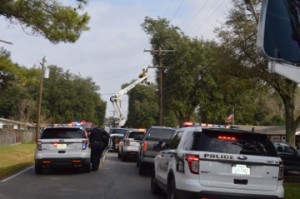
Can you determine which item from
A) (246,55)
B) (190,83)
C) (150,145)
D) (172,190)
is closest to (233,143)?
(172,190)

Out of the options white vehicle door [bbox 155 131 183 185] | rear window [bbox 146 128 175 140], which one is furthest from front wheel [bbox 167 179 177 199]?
rear window [bbox 146 128 175 140]

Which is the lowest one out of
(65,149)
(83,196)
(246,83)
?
(83,196)

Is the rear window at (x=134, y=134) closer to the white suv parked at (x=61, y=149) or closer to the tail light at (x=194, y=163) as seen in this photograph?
the white suv parked at (x=61, y=149)

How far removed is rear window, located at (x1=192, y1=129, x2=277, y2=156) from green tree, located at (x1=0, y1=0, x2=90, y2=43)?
11.0 meters

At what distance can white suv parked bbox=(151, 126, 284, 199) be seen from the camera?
8625 millimetres

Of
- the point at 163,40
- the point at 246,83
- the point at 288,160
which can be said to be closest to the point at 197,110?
the point at 163,40

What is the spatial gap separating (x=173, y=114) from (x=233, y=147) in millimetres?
47896

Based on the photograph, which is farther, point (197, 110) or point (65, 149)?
point (197, 110)

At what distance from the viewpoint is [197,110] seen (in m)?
55.5

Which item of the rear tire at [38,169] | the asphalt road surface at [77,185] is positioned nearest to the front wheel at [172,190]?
the asphalt road surface at [77,185]

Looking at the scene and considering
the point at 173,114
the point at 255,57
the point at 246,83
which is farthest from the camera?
the point at 173,114

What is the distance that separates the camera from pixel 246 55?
81.8 feet

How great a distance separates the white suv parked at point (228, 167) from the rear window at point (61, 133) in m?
9.32

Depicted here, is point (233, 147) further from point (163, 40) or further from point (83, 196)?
point (163, 40)
